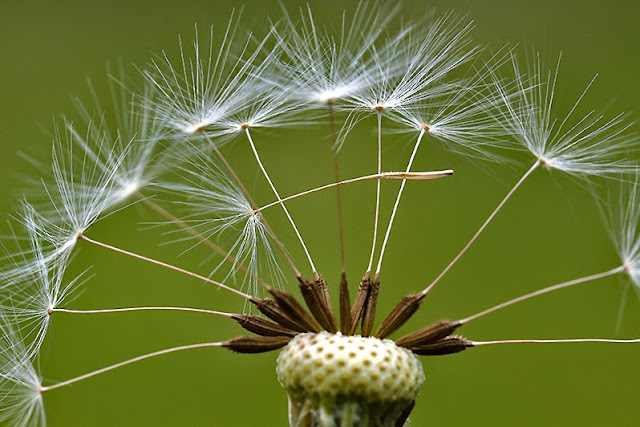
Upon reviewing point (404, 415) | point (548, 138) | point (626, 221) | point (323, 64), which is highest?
point (323, 64)

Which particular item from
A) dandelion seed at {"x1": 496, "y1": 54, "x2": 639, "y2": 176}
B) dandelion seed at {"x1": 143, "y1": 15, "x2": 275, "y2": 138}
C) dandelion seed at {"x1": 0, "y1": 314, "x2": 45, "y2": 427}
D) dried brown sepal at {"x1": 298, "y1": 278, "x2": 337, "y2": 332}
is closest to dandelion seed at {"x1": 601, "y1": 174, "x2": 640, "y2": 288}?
dandelion seed at {"x1": 496, "y1": 54, "x2": 639, "y2": 176}

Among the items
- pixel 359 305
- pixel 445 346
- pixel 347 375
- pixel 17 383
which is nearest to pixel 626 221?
pixel 445 346

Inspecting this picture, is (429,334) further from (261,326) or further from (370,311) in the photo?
(261,326)

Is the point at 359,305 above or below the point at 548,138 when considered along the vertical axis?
below

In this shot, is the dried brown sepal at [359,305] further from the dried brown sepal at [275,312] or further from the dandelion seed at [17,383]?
the dandelion seed at [17,383]

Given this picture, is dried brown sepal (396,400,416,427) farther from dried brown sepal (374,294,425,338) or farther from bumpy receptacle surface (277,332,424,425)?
dried brown sepal (374,294,425,338)

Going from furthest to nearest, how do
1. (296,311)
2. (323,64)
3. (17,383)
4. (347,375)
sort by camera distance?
(323,64), (17,383), (296,311), (347,375)

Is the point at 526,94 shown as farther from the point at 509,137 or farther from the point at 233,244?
the point at 233,244

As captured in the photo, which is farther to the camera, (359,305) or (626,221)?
(626,221)

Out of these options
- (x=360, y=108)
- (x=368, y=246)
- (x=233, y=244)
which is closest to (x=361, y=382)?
(x=233, y=244)

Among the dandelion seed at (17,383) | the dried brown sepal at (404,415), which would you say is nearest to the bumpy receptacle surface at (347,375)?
the dried brown sepal at (404,415)
